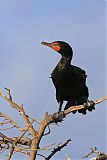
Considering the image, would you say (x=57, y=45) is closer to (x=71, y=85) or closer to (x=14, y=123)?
(x=71, y=85)

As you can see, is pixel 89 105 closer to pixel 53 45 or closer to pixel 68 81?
pixel 68 81

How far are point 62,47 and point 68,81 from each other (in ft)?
1.58

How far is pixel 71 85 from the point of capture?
621 centimetres

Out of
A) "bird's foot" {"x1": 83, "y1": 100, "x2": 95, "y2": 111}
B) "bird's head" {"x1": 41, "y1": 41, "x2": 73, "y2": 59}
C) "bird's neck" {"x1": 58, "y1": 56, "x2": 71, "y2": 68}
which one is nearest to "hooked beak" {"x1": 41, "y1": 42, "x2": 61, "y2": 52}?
"bird's head" {"x1": 41, "y1": 41, "x2": 73, "y2": 59}

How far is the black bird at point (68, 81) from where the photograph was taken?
6160 millimetres

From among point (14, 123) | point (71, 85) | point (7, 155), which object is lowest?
point (7, 155)

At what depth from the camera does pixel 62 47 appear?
20.0ft

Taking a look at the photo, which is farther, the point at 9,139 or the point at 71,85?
the point at 71,85

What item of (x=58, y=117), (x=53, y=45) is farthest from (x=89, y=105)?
(x=53, y=45)

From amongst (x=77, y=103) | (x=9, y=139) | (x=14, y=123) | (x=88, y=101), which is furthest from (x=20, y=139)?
(x=77, y=103)

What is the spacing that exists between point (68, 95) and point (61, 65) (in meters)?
0.44

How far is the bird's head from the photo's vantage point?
19.3ft

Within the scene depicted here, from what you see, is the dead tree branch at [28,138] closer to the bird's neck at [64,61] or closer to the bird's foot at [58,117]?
the bird's foot at [58,117]

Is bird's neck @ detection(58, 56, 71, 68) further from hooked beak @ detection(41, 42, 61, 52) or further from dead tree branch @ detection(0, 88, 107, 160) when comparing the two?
dead tree branch @ detection(0, 88, 107, 160)
